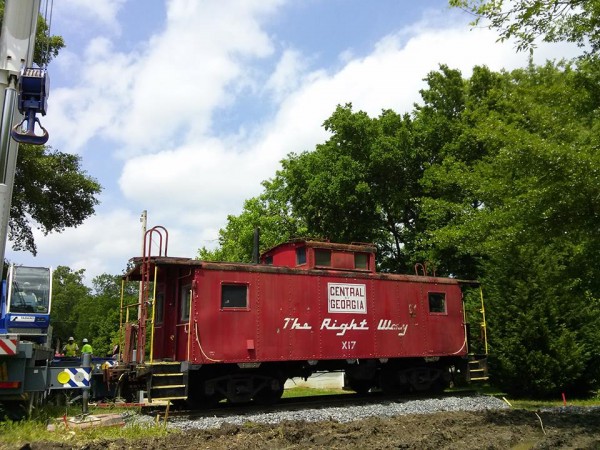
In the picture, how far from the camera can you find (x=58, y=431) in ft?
27.0

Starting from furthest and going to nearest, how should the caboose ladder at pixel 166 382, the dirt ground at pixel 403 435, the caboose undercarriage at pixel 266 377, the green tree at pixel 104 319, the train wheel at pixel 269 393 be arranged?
the green tree at pixel 104 319 → the train wheel at pixel 269 393 → the caboose undercarriage at pixel 266 377 → the caboose ladder at pixel 166 382 → the dirt ground at pixel 403 435

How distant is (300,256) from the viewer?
1404cm

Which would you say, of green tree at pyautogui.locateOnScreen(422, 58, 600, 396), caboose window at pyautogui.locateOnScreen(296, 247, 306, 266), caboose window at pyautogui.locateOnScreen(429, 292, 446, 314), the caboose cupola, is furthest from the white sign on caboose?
green tree at pyautogui.locateOnScreen(422, 58, 600, 396)

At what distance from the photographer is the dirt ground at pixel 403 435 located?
760 cm

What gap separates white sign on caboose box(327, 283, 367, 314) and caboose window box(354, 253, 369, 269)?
0.73 metres

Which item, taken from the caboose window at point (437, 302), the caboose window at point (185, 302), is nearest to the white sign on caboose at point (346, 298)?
the caboose window at point (437, 302)

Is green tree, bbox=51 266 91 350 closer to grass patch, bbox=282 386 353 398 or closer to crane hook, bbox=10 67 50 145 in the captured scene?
grass patch, bbox=282 386 353 398

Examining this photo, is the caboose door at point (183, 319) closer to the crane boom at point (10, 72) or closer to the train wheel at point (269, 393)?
the train wheel at point (269, 393)

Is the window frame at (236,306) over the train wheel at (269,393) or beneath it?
over

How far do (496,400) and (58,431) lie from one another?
1017 centimetres

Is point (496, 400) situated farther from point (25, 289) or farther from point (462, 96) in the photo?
point (462, 96)

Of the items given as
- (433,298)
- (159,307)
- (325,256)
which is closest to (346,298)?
(325,256)

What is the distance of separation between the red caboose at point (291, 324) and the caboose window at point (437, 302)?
0.03 meters

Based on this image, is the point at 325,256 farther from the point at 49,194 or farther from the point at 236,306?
the point at 49,194
